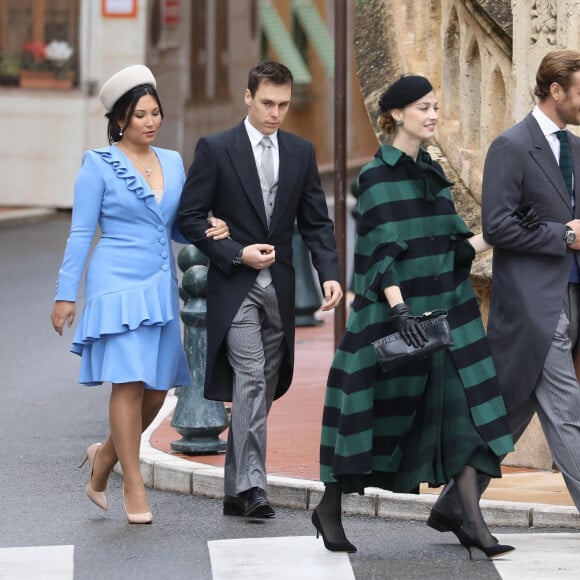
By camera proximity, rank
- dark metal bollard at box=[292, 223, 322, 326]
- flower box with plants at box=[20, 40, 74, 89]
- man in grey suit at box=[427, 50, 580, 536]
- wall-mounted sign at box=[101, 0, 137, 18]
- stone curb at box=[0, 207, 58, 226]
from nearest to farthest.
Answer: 1. man in grey suit at box=[427, 50, 580, 536]
2. dark metal bollard at box=[292, 223, 322, 326]
3. stone curb at box=[0, 207, 58, 226]
4. flower box with plants at box=[20, 40, 74, 89]
5. wall-mounted sign at box=[101, 0, 137, 18]

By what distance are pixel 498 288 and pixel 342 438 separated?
85 centimetres

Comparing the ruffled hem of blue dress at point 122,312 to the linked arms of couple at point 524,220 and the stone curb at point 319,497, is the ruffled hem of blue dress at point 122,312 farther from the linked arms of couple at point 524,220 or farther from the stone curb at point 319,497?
the linked arms of couple at point 524,220

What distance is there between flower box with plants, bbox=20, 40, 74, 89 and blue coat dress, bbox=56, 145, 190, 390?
846 inches

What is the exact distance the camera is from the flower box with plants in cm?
2909

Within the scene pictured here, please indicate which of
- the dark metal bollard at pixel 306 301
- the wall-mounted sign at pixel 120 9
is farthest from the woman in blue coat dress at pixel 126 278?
the wall-mounted sign at pixel 120 9

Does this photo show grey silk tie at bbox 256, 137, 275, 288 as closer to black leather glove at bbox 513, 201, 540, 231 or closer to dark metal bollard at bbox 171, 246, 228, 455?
black leather glove at bbox 513, 201, 540, 231

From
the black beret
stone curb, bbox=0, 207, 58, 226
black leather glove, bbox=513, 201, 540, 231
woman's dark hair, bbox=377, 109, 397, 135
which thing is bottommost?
stone curb, bbox=0, 207, 58, 226

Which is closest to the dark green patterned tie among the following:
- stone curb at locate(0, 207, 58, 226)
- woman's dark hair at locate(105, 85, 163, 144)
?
woman's dark hair at locate(105, 85, 163, 144)

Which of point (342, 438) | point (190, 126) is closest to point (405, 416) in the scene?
point (342, 438)

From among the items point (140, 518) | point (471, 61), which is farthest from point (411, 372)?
point (471, 61)

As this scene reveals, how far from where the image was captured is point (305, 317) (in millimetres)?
15805

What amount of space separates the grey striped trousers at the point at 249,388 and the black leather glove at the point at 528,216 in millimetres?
1308

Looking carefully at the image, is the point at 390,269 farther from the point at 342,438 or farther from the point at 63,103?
the point at 63,103

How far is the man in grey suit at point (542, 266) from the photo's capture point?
7016mm
